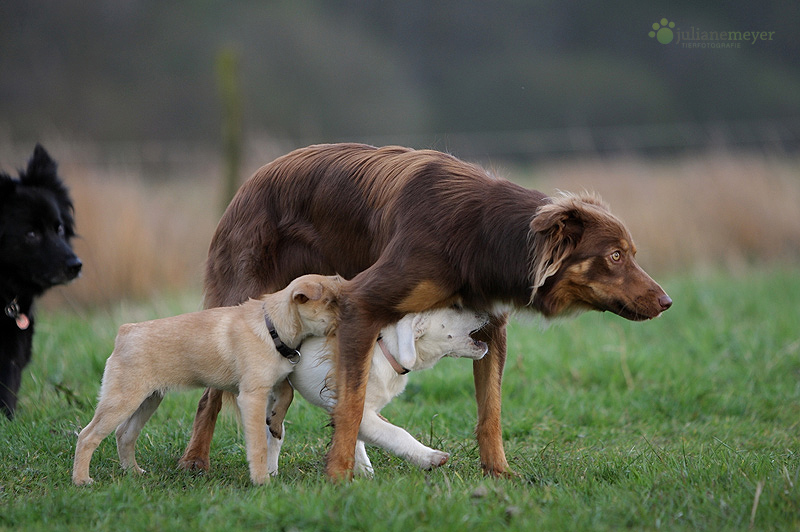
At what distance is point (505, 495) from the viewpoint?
3.83 metres

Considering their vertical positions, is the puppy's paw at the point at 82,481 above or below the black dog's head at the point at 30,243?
below

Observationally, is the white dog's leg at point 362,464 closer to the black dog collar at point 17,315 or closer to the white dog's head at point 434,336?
the white dog's head at point 434,336

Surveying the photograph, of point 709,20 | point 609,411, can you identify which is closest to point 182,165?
point 609,411

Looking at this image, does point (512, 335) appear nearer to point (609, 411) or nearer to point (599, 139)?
point (609, 411)

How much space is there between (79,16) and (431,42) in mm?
9720

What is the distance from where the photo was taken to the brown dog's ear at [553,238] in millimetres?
4160

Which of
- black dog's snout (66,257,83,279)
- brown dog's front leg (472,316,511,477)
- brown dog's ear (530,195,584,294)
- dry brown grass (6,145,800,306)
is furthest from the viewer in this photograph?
dry brown grass (6,145,800,306)

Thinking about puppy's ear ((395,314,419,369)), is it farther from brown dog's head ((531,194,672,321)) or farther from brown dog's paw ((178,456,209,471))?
brown dog's paw ((178,456,209,471))

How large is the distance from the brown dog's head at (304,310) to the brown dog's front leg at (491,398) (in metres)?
0.94

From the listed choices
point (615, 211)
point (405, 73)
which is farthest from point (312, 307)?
point (405, 73)

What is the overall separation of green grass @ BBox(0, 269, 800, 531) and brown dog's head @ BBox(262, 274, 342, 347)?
84cm

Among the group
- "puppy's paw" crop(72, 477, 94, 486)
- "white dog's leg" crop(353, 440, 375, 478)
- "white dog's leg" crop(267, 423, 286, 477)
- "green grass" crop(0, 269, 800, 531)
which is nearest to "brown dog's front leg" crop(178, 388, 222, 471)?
"green grass" crop(0, 269, 800, 531)

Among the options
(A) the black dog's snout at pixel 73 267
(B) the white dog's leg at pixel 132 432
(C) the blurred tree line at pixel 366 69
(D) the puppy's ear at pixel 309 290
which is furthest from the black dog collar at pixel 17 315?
(C) the blurred tree line at pixel 366 69

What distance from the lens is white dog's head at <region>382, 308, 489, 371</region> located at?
4.45m
